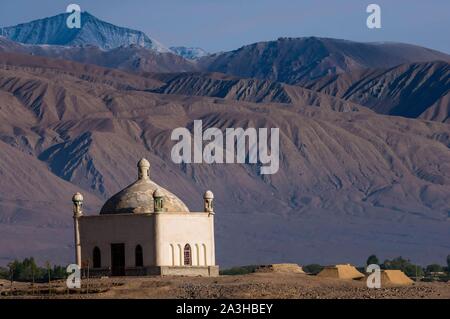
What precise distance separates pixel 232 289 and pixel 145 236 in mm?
11816

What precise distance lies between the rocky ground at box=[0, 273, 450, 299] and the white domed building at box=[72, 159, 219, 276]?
149 inches

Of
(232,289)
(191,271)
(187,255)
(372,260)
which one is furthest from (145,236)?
(372,260)

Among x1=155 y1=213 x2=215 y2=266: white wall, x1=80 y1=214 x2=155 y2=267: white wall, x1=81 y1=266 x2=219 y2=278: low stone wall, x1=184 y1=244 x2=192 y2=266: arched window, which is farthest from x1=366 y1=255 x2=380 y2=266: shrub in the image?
x1=80 y1=214 x2=155 y2=267: white wall

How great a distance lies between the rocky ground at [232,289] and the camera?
58031mm

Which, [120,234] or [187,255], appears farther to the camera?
[187,255]

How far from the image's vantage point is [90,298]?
5738 cm

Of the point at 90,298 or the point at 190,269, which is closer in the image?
the point at 90,298

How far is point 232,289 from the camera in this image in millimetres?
58875

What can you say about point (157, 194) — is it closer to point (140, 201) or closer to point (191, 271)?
point (140, 201)

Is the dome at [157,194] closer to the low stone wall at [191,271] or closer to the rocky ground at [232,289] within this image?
the low stone wall at [191,271]

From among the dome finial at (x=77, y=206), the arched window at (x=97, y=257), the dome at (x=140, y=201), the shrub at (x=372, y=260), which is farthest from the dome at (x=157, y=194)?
the shrub at (x=372, y=260)
